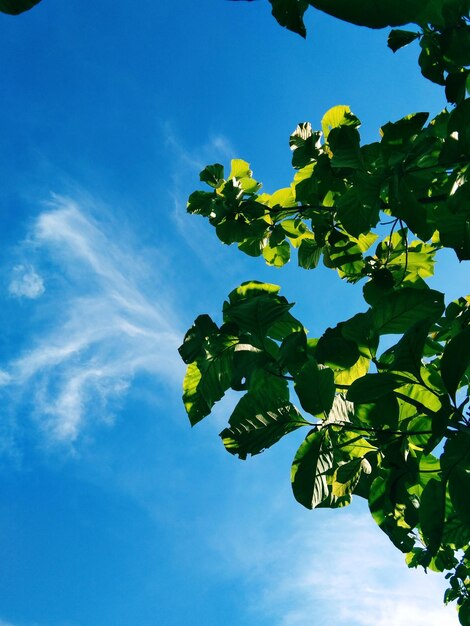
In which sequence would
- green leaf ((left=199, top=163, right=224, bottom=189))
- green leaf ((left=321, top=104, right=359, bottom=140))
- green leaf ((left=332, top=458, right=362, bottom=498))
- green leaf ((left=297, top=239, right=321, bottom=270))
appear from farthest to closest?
green leaf ((left=199, top=163, right=224, bottom=189)) < green leaf ((left=297, top=239, right=321, bottom=270)) < green leaf ((left=321, top=104, right=359, bottom=140)) < green leaf ((left=332, top=458, right=362, bottom=498))

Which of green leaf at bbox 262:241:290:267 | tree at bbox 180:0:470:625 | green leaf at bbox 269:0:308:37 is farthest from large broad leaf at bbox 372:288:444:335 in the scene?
green leaf at bbox 262:241:290:267

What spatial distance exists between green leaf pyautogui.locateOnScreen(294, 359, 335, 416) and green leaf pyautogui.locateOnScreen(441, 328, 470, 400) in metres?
0.29

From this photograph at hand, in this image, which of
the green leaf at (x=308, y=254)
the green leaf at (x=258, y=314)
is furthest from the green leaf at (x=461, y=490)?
the green leaf at (x=308, y=254)

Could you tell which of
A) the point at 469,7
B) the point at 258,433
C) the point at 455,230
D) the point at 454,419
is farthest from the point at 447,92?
the point at 258,433

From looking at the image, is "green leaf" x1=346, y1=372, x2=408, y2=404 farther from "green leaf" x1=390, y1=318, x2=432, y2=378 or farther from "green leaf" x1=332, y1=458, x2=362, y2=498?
"green leaf" x1=332, y1=458, x2=362, y2=498

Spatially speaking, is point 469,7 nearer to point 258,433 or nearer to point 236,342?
point 236,342

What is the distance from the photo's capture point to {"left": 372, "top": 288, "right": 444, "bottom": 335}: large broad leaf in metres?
1.50

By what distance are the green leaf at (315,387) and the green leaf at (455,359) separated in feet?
0.94

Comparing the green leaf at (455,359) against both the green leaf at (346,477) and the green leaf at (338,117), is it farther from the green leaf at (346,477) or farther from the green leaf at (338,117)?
the green leaf at (338,117)

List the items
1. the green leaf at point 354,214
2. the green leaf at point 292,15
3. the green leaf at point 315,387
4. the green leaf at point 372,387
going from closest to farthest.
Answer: the green leaf at point 292,15 < the green leaf at point 372,387 < the green leaf at point 315,387 < the green leaf at point 354,214

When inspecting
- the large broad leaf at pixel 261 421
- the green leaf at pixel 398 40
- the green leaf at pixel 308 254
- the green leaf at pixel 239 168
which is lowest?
the large broad leaf at pixel 261 421

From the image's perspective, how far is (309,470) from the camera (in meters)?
1.43

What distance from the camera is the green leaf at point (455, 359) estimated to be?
1121 mm

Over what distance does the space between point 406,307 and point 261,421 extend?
556 millimetres
